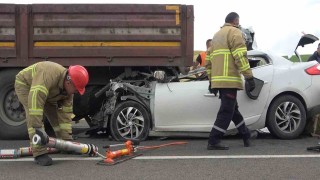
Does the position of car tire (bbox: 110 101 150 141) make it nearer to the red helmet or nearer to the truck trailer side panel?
the truck trailer side panel

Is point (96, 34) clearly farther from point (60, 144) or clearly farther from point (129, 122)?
point (60, 144)

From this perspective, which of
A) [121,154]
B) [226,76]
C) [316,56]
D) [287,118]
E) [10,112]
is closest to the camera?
[121,154]

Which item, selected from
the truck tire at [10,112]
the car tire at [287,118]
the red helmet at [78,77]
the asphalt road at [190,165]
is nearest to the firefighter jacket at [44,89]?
the red helmet at [78,77]

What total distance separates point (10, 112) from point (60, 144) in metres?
2.57

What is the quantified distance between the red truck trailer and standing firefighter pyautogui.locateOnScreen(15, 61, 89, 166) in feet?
5.69

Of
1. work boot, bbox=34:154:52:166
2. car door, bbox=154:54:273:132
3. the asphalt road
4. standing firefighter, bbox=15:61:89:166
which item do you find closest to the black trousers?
the asphalt road

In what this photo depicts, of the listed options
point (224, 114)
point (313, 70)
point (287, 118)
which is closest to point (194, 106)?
point (224, 114)

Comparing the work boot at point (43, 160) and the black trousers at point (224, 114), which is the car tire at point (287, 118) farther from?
the work boot at point (43, 160)

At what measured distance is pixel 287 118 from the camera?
718 centimetres

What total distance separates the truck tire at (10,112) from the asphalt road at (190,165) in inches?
69.2

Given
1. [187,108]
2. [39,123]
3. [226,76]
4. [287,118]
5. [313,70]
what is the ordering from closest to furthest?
[39,123] < [226,76] < [187,108] < [287,118] < [313,70]

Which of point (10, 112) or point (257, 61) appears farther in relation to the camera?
point (10, 112)

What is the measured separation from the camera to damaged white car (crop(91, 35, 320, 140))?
7062mm

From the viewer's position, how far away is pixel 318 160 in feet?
18.7
